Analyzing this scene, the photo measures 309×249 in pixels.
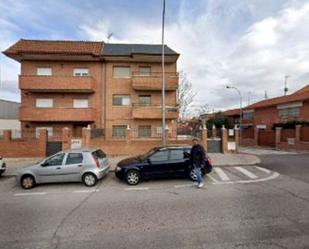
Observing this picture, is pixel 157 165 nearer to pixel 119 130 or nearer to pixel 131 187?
pixel 131 187

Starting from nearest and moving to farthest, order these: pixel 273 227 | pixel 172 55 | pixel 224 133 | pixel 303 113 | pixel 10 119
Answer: pixel 273 227 < pixel 224 133 < pixel 172 55 < pixel 303 113 < pixel 10 119

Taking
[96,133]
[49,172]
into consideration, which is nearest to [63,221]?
[49,172]

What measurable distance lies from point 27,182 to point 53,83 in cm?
1380

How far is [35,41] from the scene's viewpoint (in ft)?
74.8

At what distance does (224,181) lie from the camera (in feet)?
31.3

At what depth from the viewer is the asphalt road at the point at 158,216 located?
14.1 feet

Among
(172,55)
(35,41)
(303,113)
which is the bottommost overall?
(303,113)

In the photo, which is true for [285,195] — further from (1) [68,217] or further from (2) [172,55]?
(2) [172,55]

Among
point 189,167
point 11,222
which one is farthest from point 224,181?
point 11,222

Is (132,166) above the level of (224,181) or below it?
above

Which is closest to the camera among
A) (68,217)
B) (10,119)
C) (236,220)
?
(236,220)

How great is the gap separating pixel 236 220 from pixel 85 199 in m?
4.38

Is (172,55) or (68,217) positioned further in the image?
(172,55)

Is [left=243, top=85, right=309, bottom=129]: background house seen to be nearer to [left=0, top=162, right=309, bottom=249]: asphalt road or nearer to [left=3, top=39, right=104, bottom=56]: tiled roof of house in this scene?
[left=0, top=162, right=309, bottom=249]: asphalt road
